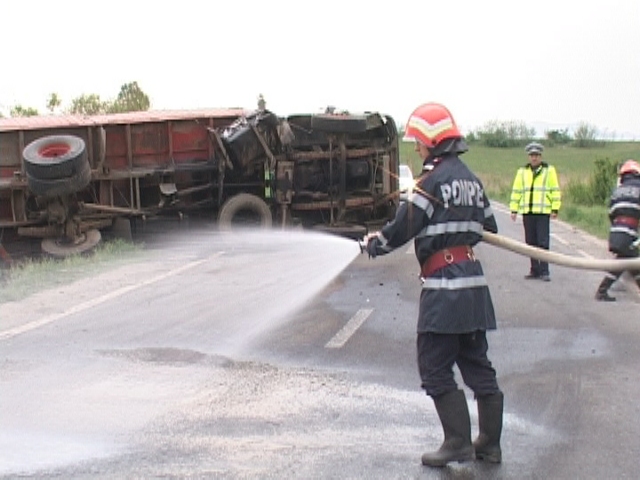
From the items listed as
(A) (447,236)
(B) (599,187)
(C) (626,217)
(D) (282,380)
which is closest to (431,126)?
(A) (447,236)

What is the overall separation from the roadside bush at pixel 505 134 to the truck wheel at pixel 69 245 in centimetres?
8631

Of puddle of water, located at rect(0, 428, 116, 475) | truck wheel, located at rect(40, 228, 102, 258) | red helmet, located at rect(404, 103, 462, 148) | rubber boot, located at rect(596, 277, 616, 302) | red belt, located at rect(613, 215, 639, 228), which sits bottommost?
truck wheel, located at rect(40, 228, 102, 258)

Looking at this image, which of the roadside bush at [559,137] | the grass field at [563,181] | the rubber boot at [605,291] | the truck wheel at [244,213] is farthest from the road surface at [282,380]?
the roadside bush at [559,137]

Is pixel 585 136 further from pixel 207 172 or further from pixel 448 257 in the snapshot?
pixel 448 257

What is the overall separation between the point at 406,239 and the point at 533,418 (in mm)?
1614

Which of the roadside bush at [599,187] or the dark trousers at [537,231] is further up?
the dark trousers at [537,231]

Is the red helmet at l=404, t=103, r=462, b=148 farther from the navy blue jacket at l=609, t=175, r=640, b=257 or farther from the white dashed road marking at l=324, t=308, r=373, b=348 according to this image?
the navy blue jacket at l=609, t=175, r=640, b=257

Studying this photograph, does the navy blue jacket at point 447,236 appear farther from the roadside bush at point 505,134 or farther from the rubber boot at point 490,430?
the roadside bush at point 505,134

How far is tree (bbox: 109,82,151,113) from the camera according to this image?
31433 millimetres

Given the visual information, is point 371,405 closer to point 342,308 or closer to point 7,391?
point 7,391

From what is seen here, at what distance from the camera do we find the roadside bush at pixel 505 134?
98750 millimetres

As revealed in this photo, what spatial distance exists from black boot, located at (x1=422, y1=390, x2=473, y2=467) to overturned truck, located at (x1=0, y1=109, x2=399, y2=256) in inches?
414

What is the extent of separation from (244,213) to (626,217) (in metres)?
7.89

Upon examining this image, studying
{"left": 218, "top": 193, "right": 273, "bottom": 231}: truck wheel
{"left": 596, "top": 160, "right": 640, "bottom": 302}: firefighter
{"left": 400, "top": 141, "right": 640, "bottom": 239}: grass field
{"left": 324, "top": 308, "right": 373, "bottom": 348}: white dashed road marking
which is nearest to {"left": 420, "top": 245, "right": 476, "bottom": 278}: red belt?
{"left": 400, "top": 141, "right": 640, "bottom": 239}: grass field
